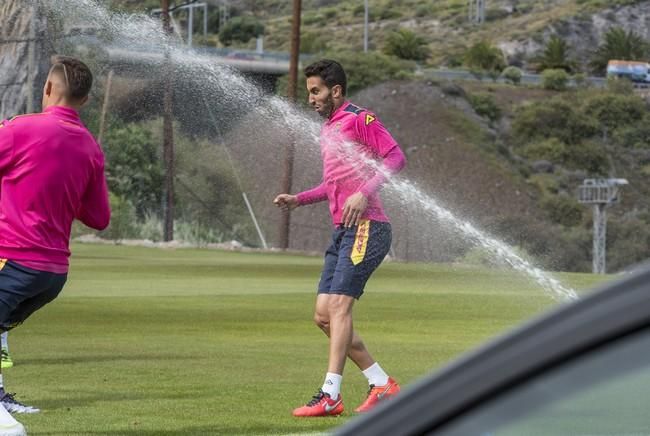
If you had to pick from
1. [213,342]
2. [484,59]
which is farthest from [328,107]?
[484,59]

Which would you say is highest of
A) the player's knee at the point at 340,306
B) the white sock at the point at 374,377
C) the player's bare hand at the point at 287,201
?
the player's bare hand at the point at 287,201

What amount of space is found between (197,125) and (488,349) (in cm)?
6232

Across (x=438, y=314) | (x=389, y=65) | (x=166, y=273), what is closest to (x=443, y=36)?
(x=389, y=65)

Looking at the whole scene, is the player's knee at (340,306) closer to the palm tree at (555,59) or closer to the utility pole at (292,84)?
the utility pole at (292,84)

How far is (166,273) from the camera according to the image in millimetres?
29547

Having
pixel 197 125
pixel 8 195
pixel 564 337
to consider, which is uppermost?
pixel 564 337

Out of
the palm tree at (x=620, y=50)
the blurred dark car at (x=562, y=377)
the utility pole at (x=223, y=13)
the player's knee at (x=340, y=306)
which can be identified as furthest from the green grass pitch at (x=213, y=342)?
the utility pole at (x=223, y=13)

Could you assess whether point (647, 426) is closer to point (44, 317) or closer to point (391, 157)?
point (391, 157)

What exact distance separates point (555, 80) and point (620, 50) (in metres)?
19.3

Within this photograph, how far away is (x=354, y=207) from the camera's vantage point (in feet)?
27.5

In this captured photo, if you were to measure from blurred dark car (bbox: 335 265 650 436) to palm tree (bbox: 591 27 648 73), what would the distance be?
117 meters

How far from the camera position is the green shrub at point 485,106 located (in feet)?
293

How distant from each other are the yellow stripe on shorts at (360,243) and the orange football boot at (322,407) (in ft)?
2.45

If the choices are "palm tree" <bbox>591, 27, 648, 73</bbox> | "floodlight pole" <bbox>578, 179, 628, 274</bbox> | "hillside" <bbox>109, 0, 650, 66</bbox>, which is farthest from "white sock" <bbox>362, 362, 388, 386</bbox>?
"palm tree" <bbox>591, 27, 648, 73</bbox>
